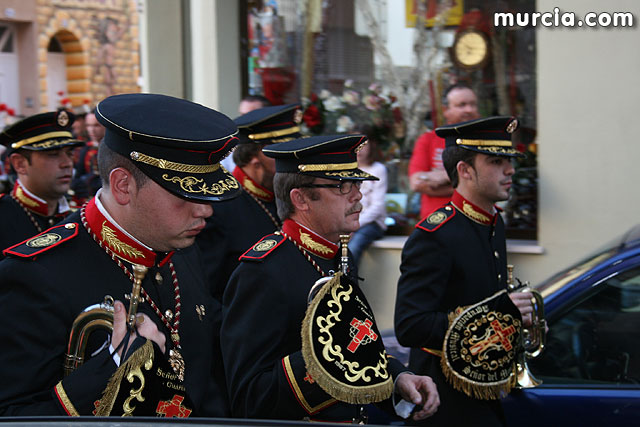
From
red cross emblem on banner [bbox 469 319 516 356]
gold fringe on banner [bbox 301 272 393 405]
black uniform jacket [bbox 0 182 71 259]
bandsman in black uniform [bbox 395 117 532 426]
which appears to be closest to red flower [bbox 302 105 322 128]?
black uniform jacket [bbox 0 182 71 259]

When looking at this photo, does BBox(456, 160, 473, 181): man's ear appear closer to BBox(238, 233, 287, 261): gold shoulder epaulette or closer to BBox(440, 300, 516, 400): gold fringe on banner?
BBox(440, 300, 516, 400): gold fringe on banner

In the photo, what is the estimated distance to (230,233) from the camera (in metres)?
4.31

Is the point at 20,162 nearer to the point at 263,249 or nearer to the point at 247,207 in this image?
the point at 247,207

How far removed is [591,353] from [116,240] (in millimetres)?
2268

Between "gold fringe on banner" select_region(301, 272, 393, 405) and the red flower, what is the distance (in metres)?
5.82

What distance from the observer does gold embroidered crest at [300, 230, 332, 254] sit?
3.03m

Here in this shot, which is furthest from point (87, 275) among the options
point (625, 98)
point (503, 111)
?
point (503, 111)

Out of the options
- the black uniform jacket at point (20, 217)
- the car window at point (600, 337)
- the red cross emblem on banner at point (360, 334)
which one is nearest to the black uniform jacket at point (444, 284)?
the car window at point (600, 337)

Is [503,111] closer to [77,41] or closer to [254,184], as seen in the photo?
[254,184]

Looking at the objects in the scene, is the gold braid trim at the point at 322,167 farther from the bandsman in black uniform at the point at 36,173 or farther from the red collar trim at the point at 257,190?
the bandsman in black uniform at the point at 36,173

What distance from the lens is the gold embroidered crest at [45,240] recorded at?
2.29 meters

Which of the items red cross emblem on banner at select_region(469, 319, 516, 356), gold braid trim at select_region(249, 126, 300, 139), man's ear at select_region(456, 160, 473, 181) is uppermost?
gold braid trim at select_region(249, 126, 300, 139)

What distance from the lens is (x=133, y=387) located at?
2.12 m

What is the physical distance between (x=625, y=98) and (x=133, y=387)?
5.23 metres
